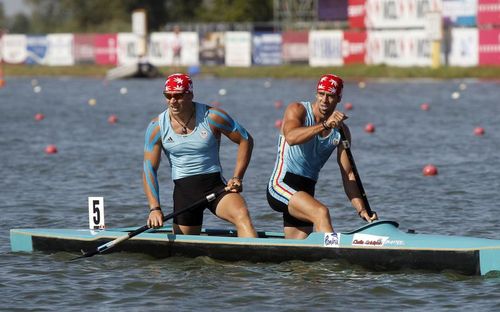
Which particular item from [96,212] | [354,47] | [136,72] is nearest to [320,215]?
[96,212]

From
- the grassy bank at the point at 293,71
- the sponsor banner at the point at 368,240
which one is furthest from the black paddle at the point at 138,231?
the grassy bank at the point at 293,71

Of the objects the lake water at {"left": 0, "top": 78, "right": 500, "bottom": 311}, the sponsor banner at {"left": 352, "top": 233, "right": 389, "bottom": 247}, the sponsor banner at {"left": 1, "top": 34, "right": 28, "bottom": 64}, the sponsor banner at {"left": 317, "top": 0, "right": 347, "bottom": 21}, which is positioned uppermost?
the sponsor banner at {"left": 317, "top": 0, "right": 347, "bottom": 21}

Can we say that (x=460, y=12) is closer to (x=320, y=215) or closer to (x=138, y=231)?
(x=138, y=231)

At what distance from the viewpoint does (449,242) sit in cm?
1140

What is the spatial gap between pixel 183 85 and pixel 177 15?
8583 cm

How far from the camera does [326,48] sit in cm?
5628

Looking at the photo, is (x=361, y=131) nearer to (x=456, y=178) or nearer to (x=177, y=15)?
(x=456, y=178)

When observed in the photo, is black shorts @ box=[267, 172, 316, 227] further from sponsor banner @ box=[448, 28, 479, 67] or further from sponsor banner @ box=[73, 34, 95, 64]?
sponsor banner @ box=[73, 34, 95, 64]

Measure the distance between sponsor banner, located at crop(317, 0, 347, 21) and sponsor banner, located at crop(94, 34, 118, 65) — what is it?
37.5ft

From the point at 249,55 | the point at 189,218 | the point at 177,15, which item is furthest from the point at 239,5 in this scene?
the point at 189,218

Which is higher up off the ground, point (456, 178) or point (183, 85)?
point (183, 85)

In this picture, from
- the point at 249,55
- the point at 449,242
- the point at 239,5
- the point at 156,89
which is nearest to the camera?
the point at 449,242

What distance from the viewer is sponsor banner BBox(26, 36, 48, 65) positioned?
69062mm

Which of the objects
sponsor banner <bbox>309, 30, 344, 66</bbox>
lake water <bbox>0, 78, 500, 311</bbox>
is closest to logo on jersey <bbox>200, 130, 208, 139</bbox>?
lake water <bbox>0, 78, 500, 311</bbox>
